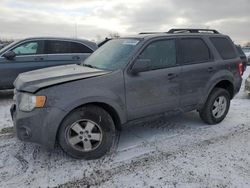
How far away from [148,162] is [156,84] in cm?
119

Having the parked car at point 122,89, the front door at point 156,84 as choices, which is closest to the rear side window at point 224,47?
the parked car at point 122,89

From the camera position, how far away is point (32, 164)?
363 centimetres

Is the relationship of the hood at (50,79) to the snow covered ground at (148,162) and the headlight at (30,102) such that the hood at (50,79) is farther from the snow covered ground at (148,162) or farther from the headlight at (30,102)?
the snow covered ground at (148,162)

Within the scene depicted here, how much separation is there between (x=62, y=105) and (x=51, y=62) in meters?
4.62

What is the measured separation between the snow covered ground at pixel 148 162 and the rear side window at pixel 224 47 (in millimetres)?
1415

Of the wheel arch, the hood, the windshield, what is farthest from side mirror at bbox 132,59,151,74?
the wheel arch

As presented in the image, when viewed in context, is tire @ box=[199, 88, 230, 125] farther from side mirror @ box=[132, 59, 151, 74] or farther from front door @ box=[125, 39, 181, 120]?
side mirror @ box=[132, 59, 151, 74]

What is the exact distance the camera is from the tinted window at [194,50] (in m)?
4.64

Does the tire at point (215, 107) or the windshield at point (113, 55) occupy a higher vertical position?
the windshield at point (113, 55)

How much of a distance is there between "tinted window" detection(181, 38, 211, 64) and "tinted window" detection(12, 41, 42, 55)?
450 centimetres

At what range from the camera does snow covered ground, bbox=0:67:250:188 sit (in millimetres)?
3246

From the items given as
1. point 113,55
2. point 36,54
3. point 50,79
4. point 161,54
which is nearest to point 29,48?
point 36,54

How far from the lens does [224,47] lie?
5273 millimetres

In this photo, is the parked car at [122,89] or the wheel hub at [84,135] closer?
the parked car at [122,89]
